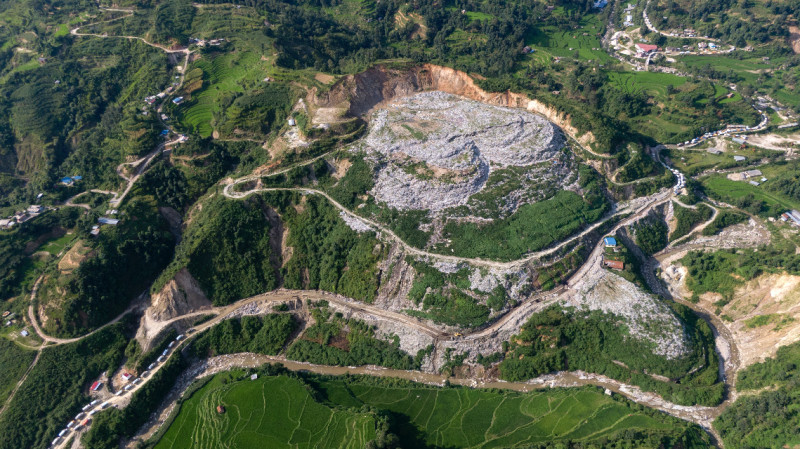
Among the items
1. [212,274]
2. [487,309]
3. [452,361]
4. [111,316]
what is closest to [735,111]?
[487,309]

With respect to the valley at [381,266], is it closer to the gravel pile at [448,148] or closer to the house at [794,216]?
the gravel pile at [448,148]

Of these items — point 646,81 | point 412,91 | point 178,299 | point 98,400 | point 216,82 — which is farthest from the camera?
point 646,81

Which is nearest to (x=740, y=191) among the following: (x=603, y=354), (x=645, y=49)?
(x=603, y=354)

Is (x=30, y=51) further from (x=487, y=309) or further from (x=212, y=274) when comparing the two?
(x=487, y=309)

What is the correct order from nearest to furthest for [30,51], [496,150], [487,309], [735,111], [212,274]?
[487,309]
[212,274]
[496,150]
[735,111]
[30,51]

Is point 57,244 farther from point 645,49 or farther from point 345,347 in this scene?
point 645,49

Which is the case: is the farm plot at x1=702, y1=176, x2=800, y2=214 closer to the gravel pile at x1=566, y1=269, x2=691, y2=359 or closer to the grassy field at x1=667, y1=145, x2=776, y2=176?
the grassy field at x1=667, y1=145, x2=776, y2=176
